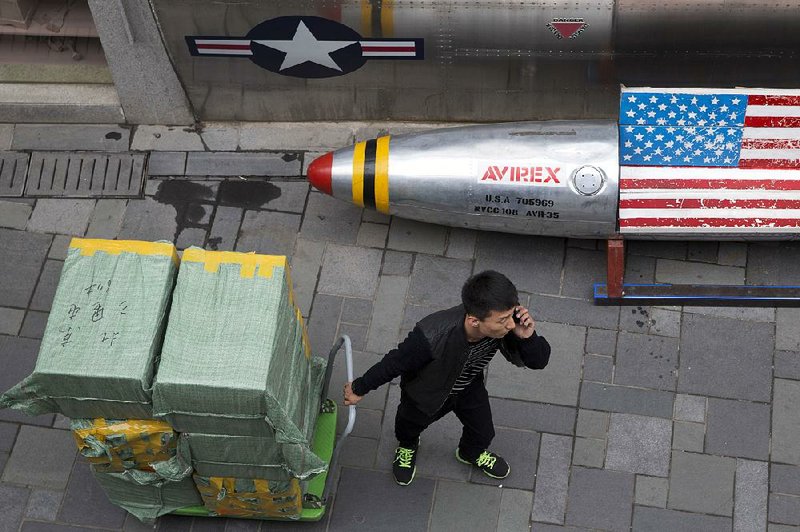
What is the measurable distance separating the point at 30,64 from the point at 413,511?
4403mm

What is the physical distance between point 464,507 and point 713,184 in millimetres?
2514

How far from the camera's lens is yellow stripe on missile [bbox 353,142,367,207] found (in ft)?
20.5

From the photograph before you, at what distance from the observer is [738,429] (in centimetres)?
575

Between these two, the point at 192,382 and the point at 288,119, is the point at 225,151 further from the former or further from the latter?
the point at 192,382

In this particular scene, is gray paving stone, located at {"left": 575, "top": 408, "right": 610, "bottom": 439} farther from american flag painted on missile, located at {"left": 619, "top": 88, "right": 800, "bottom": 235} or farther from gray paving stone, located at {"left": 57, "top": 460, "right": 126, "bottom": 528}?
gray paving stone, located at {"left": 57, "top": 460, "right": 126, "bottom": 528}

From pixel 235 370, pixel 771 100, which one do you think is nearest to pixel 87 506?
pixel 235 370

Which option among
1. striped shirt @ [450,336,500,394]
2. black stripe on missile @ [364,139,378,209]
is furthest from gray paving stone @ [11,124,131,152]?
striped shirt @ [450,336,500,394]

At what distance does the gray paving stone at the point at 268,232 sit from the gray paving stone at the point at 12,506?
6.69ft

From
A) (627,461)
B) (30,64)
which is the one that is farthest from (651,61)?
(30,64)

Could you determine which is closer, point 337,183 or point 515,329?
point 515,329

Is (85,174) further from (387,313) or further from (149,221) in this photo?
(387,313)

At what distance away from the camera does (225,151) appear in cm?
708

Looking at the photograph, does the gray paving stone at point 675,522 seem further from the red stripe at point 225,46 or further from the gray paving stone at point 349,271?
the red stripe at point 225,46

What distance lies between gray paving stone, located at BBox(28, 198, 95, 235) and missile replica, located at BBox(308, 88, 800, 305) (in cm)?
211
